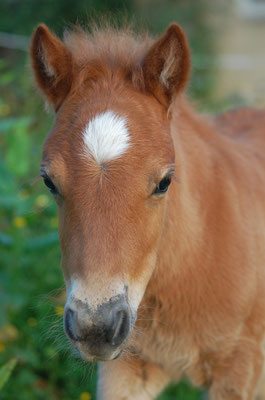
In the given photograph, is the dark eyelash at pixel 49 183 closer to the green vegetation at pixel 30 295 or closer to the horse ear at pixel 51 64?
the horse ear at pixel 51 64

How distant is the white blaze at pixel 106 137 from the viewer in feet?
6.79

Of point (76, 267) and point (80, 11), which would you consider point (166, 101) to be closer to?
point (76, 267)

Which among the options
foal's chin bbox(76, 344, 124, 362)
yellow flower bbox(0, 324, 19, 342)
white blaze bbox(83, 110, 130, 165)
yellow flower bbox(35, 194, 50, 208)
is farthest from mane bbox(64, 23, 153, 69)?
yellow flower bbox(0, 324, 19, 342)

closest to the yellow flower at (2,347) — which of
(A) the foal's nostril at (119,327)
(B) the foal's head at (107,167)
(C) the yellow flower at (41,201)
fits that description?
(C) the yellow flower at (41,201)

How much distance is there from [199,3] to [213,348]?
9.76 m

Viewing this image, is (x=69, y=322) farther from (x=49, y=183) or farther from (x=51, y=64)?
(x=51, y=64)

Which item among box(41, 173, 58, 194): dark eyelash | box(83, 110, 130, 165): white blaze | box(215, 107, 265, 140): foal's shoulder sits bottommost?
box(215, 107, 265, 140): foal's shoulder

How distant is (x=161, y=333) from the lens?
8.98 ft

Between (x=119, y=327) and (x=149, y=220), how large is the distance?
46 cm

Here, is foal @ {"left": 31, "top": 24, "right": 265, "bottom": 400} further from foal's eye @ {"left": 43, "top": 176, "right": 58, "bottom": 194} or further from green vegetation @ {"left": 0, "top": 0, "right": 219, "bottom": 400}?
green vegetation @ {"left": 0, "top": 0, "right": 219, "bottom": 400}

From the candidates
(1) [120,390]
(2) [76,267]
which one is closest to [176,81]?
(2) [76,267]

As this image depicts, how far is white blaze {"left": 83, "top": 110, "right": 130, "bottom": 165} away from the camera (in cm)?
207

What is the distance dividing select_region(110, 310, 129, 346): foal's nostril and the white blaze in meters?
0.59

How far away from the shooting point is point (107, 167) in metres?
2.05
